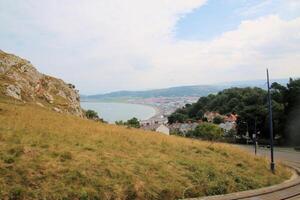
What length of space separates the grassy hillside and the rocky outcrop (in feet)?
46.0

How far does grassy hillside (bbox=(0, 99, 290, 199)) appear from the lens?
1772 cm

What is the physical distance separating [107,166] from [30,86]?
33.1 m

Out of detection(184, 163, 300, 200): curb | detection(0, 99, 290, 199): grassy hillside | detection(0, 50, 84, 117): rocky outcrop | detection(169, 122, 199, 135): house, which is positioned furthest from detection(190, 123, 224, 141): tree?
detection(184, 163, 300, 200): curb

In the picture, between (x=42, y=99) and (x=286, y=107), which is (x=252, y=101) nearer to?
(x=286, y=107)

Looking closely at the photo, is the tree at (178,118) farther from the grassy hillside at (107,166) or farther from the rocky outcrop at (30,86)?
the grassy hillside at (107,166)

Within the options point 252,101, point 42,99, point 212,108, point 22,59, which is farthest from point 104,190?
point 212,108

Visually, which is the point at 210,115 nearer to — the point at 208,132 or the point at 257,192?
the point at 208,132

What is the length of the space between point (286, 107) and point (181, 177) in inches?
2551

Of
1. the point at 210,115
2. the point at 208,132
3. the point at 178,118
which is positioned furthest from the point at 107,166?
the point at 178,118

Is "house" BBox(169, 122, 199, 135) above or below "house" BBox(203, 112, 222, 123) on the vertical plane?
below

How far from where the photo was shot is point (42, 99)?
50.9m

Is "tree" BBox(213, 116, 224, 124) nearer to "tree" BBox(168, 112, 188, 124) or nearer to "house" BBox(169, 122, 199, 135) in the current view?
"house" BBox(169, 122, 199, 135)

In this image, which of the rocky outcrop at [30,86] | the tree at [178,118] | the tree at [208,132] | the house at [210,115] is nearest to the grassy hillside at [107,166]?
the rocky outcrop at [30,86]

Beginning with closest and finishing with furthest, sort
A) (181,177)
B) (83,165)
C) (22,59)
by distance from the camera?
1. (83,165)
2. (181,177)
3. (22,59)
